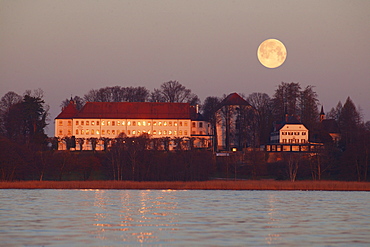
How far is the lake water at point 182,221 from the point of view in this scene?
70.0ft

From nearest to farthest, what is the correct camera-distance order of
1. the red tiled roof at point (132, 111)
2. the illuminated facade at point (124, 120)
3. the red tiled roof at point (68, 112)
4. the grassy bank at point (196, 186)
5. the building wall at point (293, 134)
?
the grassy bank at point (196, 186) → the building wall at point (293, 134) → the red tiled roof at point (132, 111) → the illuminated facade at point (124, 120) → the red tiled roof at point (68, 112)

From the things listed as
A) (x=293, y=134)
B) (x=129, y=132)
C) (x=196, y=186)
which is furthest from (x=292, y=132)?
(x=196, y=186)

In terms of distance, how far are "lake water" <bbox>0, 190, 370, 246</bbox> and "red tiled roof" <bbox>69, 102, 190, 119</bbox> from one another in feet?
230

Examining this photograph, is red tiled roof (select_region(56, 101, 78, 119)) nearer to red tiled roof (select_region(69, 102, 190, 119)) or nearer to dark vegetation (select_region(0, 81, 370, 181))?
red tiled roof (select_region(69, 102, 190, 119))

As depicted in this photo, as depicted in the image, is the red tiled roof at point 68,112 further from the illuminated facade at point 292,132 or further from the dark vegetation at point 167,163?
the illuminated facade at point 292,132

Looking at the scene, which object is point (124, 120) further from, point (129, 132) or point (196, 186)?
point (196, 186)

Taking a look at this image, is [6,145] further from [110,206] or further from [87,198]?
[110,206]

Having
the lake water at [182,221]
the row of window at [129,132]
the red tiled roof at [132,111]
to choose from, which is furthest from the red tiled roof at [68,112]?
the lake water at [182,221]

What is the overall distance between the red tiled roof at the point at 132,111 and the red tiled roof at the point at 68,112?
5.04 feet

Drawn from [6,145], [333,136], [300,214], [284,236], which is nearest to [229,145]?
[333,136]

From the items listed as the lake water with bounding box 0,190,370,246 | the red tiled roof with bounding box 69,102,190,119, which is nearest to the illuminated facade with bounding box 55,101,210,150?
the red tiled roof with bounding box 69,102,190,119

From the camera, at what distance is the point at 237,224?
84.4 ft

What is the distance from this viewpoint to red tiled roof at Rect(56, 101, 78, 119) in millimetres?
111062

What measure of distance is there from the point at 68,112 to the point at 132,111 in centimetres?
1136
